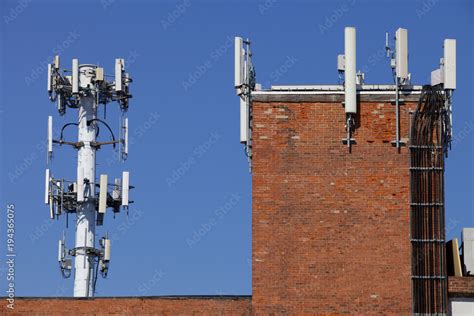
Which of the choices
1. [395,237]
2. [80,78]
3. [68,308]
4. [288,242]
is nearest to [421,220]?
[395,237]

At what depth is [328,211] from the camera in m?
40.3

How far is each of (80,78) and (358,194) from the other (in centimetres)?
2485

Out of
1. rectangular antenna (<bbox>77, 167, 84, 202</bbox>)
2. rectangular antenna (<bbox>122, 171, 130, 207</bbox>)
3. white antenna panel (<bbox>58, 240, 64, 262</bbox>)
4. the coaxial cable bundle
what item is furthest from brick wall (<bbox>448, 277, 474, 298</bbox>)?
white antenna panel (<bbox>58, 240, 64, 262</bbox>)

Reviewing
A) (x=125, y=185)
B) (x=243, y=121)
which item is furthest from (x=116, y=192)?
(x=243, y=121)

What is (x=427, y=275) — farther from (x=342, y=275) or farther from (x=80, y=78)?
(x=80, y=78)

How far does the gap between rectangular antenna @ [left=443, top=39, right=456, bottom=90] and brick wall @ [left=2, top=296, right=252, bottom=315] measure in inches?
370

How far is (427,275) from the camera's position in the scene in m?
40.1

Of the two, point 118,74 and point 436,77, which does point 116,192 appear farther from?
point 436,77

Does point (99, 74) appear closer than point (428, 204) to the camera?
No

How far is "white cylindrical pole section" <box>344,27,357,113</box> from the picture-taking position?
4053cm

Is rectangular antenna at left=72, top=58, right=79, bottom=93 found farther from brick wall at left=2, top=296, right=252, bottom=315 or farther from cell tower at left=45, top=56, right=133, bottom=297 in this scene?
brick wall at left=2, top=296, right=252, bottom=315

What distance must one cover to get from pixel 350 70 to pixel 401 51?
193 cm

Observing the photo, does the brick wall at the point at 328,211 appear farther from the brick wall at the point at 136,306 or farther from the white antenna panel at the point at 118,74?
the white antenna panel at the point at 118,74

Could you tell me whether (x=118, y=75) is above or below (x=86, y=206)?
above
